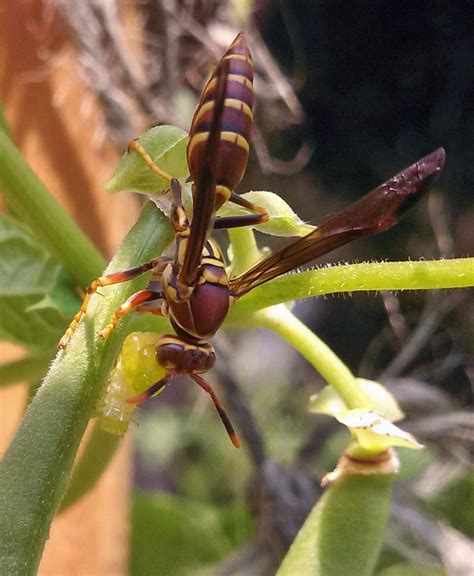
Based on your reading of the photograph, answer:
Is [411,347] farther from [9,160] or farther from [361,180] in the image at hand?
[9,160]

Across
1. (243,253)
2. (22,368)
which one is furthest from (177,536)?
(243,253)

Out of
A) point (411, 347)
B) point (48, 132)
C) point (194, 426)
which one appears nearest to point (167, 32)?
point (48, 132)

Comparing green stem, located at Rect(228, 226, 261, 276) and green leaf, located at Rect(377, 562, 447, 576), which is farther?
green leaf, located at Rect(377, 562, 447, 576)

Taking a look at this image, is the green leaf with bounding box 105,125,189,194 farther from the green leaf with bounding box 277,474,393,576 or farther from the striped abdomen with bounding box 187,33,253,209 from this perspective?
the green leaf with bounding box 277,474,393,576

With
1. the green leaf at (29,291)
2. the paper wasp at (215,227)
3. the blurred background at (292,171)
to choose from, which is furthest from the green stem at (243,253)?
the blurred background at (292,171)

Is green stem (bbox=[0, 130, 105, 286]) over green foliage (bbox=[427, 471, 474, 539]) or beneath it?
over

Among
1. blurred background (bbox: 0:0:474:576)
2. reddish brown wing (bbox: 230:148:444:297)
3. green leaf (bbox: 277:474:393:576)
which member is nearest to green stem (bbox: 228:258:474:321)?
reddish brown wing (bbox: 230:148:444:297)

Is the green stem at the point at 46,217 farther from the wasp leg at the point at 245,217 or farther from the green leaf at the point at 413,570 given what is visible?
the green leaf at the point at 413,570

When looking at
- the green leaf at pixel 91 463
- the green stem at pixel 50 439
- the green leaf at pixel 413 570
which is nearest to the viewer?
the green stem at pixel 50 439
